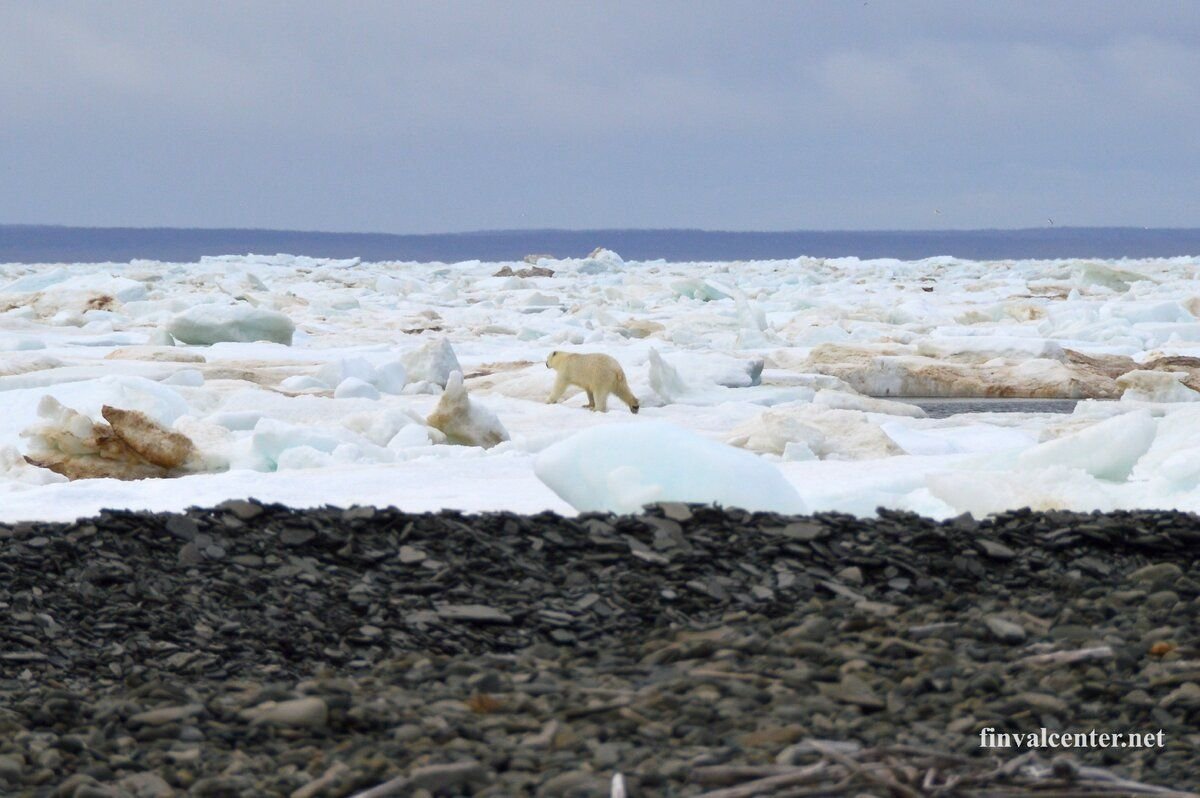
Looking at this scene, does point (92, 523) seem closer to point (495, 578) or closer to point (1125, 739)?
point (495, 578)

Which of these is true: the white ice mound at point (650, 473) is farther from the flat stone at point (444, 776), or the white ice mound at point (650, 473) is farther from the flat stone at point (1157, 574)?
the flat stone at point (444, 776)

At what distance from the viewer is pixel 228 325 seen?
12398 mm

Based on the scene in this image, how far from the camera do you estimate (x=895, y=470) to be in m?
5.38

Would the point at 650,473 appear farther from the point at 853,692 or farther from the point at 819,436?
the point at 819,436

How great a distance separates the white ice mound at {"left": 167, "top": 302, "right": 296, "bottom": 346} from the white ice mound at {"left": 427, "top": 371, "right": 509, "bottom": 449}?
6149 mm

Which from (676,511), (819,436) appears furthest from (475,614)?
(819,436)

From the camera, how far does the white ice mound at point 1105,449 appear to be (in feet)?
15.0

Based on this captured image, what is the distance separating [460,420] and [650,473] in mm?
2909

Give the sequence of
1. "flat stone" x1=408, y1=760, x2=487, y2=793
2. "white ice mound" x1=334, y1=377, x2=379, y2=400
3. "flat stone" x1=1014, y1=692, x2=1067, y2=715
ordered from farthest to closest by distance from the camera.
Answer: "white ice mound" x1=334, y1=377, x2=379, y2=400 < "flat stone" x1=1014, y1=692, x2=1067, y2=715 < "flat stone" x1=408, y1=760, x2=487, y2=793

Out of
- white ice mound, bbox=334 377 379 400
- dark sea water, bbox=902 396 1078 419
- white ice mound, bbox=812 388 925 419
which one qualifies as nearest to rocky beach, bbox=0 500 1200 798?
white ice mound, bbox=334 377 379 400

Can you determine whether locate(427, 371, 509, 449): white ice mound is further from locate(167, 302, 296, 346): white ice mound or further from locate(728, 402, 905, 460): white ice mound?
locate(167, 302, 296, 346): white ice mound

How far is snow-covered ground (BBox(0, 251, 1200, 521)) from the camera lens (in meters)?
4.34

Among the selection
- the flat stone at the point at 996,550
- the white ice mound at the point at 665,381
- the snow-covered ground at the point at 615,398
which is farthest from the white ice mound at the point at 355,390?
the flat stone at the point at 996,550

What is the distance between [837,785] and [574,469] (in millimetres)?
2369
